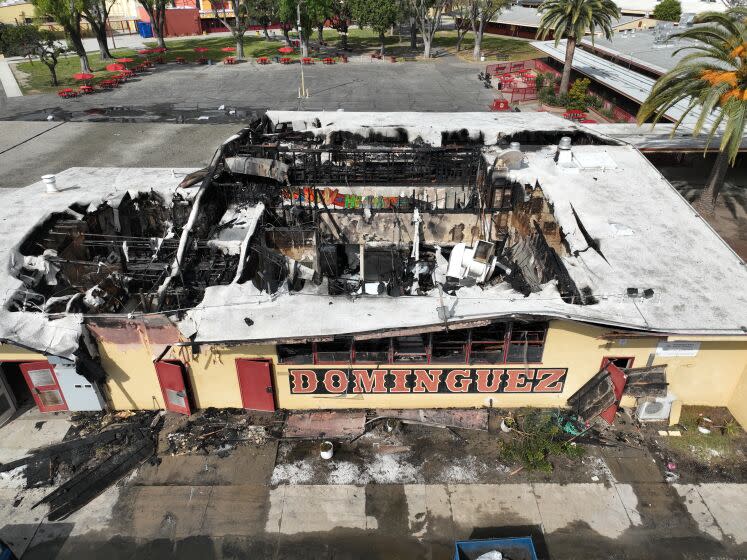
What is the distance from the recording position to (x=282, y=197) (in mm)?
21719

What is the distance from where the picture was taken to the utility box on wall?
1451 centimetres

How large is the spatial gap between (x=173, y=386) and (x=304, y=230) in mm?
6896

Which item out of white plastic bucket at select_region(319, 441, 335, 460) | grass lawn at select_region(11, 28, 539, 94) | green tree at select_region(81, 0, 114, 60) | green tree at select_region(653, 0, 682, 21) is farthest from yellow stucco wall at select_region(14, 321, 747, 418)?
green tree at select_region(653, 0, 682, 21)

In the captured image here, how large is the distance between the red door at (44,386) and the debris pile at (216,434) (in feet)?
12.0

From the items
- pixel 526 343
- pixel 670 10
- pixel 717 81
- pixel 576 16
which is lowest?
pixel 526 343

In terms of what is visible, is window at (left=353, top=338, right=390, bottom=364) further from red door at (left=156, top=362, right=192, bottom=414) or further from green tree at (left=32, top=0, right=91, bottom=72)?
green tree at (left=32, top=0, right=91, bottom=72)

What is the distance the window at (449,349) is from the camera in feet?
Answer: 47.3

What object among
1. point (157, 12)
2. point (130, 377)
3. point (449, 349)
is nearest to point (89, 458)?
point (130, 377)

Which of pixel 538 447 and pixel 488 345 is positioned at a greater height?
pixel 488 345

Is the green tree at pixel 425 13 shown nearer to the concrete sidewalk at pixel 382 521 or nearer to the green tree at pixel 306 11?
the green tree at pixel 306 11

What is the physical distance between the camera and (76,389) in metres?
14.9

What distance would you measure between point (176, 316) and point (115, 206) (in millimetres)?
8855

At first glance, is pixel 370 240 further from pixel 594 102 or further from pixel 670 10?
pixel 670 10

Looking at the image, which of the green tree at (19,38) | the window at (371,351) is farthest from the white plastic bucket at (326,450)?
the green tree at (19,38)
